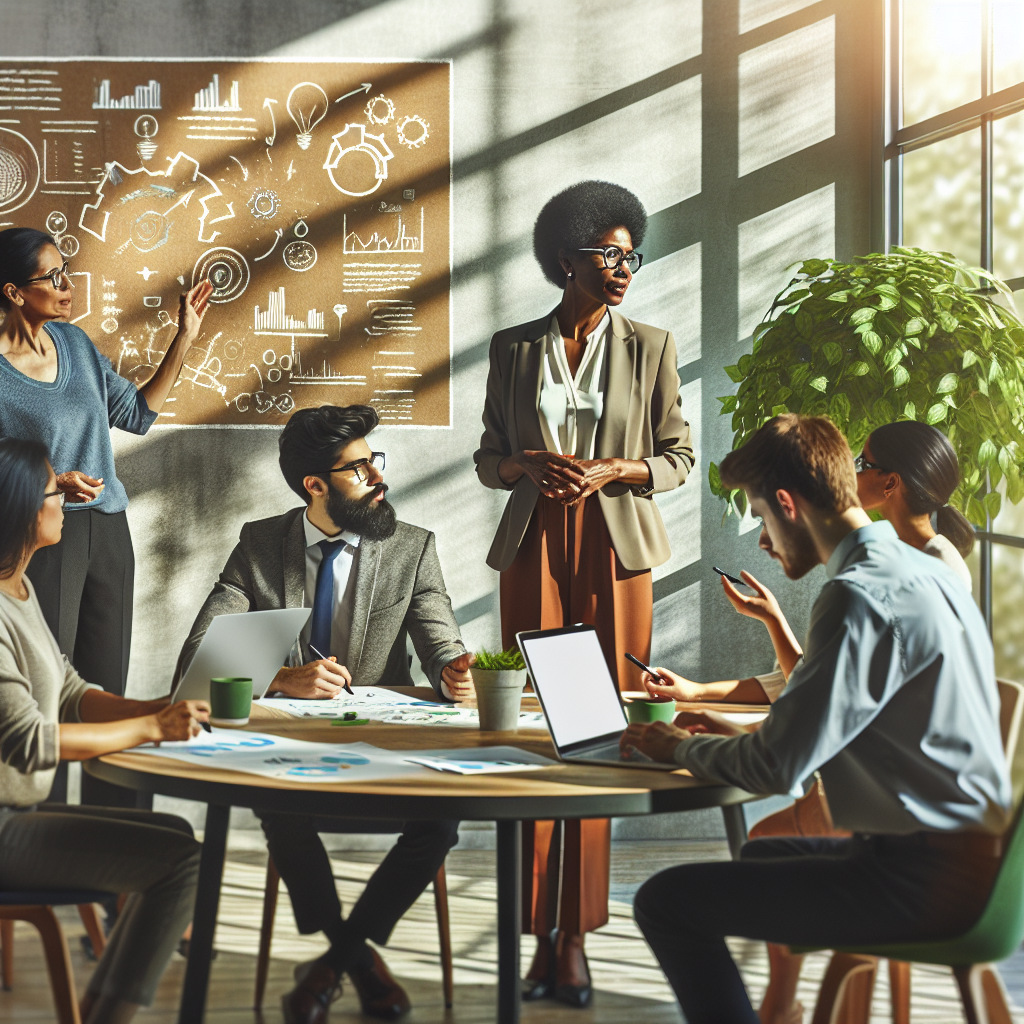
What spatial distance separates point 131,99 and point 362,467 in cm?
209

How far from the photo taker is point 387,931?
2.43 meters

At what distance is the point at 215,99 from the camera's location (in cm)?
417

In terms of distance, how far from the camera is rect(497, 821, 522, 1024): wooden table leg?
5.71 ft

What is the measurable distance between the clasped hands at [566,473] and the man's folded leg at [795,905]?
4.60ft

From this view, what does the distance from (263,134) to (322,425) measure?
5.74ft

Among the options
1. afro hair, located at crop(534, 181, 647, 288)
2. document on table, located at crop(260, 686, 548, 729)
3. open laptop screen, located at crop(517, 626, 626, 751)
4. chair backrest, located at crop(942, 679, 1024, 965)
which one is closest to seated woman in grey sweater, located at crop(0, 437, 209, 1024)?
document on table, located at crop(260, 686, 548, 729)

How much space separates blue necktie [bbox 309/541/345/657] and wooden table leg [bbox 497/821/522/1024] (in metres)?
1.15

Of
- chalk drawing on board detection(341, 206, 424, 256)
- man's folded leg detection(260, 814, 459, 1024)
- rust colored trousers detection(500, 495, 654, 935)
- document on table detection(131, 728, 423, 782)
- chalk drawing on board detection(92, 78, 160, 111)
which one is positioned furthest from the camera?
chalk drawing on board detection(341, 206, 424, 256)

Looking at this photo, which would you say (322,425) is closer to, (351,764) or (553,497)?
(553,497)

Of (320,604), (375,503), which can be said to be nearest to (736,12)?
(375,503)

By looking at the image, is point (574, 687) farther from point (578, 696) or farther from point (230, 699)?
point (230, 699)

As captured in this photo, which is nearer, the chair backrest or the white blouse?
the chair backrest

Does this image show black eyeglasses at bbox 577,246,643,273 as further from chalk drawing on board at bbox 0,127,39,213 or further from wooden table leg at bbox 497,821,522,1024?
chalk drawing on board at bbox 0,127,39,213

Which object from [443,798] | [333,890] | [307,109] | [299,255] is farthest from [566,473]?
[307,109]
